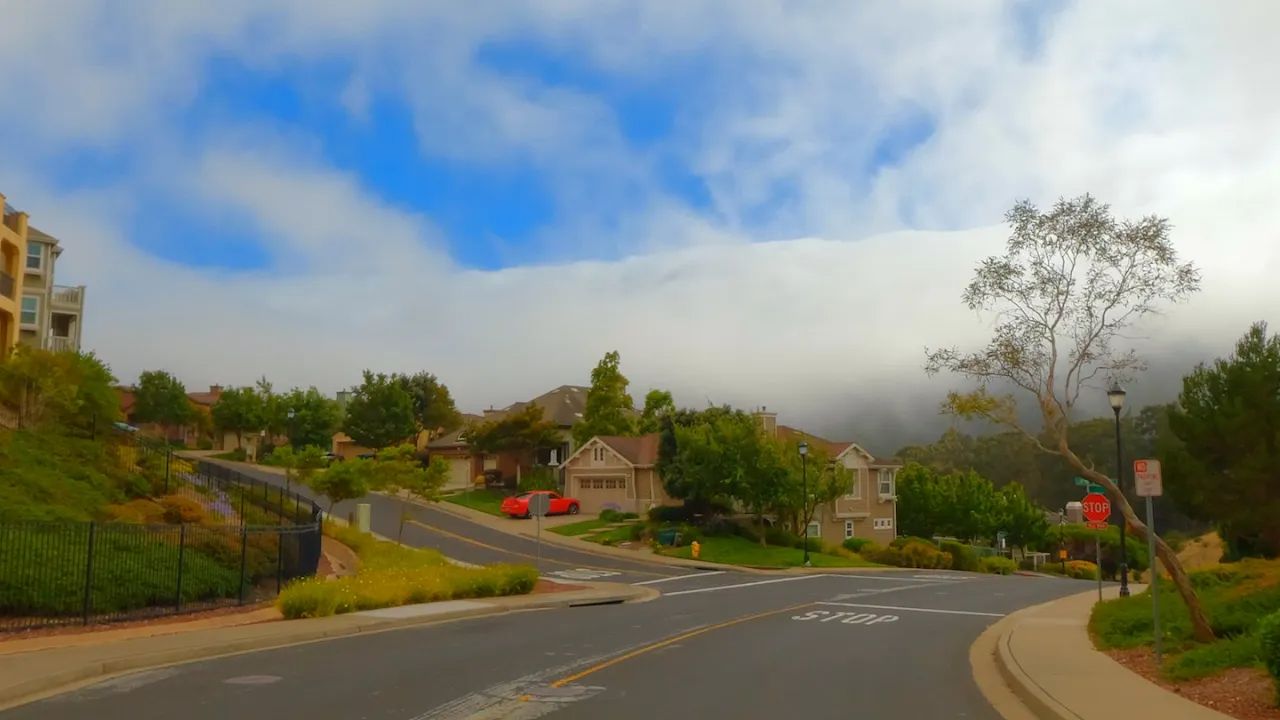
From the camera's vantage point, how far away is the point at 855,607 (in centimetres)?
2600

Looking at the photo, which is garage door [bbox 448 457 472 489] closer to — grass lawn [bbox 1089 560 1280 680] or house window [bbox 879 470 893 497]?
house window [bbox 879 470 893 497]

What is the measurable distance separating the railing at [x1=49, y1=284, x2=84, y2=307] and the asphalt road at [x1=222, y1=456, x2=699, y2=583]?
15.0 meters

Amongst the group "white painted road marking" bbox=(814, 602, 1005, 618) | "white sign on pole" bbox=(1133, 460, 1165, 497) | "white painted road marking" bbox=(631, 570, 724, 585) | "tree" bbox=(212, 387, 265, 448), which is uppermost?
"tree" bbox=(212, 387, 265, 448)

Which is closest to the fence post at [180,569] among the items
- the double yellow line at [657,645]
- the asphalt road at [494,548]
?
the double yellow line at [657,645]

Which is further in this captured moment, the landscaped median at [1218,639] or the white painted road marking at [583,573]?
the white painted road marking at [583,573]

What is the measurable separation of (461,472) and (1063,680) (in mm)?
68622

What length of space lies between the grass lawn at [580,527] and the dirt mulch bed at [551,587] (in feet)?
72.1

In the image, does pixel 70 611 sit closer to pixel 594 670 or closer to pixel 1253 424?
pixel 594 670

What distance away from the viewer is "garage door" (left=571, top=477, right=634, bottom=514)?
6084cm

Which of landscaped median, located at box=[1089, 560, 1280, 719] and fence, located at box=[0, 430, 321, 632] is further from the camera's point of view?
fence, located at box=[0, 430, 321, 632]

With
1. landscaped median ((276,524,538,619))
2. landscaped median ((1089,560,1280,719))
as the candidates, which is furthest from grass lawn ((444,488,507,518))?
landscaped median ((1089,560,1280,719))

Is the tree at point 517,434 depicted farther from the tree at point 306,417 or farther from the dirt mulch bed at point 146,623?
the dirt mulch bed at point 146,623

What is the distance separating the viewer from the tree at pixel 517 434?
232 feet

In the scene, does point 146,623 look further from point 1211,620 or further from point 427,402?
point 427,402
